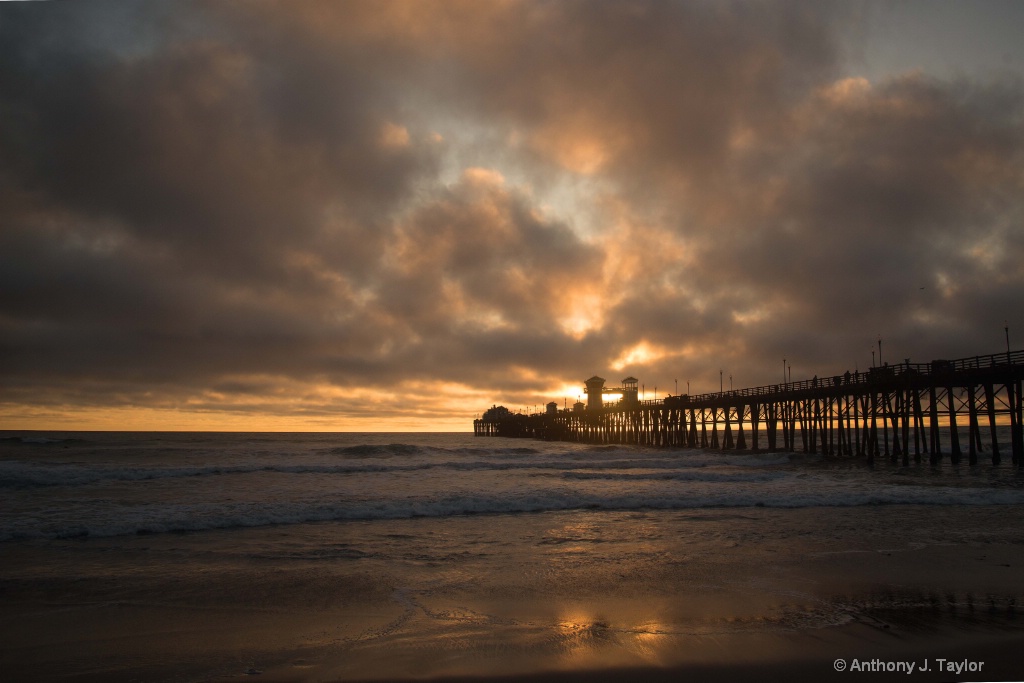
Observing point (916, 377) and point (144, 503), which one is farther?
point (916, 377)

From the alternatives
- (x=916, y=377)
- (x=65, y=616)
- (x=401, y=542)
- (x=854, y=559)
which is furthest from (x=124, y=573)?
(x=916, y=377)

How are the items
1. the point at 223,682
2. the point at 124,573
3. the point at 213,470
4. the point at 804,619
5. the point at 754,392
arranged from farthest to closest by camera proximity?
the point at 754,392
the point at 213,470
the point at 124,573
the point at 804,619
the point at 223,682

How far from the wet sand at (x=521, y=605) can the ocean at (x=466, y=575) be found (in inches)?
1.7

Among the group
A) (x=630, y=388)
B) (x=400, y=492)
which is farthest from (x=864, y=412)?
(x=630, y=388)

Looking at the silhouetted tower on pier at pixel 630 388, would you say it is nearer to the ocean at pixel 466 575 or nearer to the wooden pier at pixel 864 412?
the wooden pier at pixel 864 412

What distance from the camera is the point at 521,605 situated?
748 cm

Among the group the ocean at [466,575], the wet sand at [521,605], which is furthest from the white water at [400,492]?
the wet sand at [521,605]

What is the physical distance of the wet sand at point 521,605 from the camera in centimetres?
559

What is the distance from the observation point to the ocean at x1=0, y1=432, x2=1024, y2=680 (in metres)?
6.01

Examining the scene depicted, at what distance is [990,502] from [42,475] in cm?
3502

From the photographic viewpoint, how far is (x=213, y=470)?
3031 centimetres

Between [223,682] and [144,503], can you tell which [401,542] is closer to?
[223,682]

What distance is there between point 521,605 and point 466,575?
5.99 ft

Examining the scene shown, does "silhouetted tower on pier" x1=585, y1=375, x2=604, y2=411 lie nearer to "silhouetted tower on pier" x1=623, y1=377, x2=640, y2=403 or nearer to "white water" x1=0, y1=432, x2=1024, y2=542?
"silhouetted tower on pier" x1=623, y1=377, x2=640, y2=403
